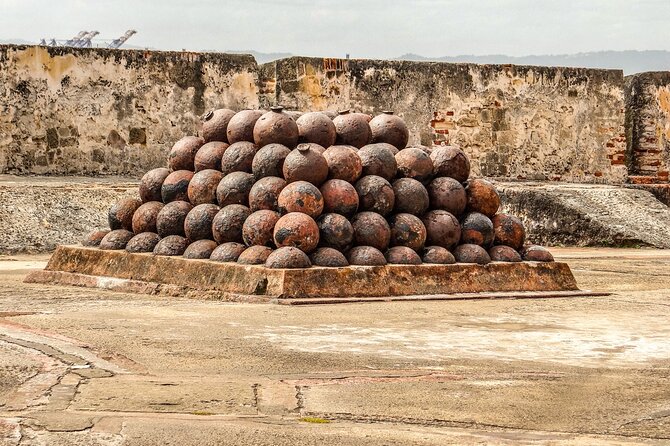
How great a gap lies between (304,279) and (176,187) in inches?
66.9

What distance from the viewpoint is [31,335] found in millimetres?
5566

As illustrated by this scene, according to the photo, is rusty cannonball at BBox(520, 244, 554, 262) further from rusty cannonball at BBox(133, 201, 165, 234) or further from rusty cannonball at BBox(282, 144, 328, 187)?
rusty cannonball at BBox(133, 201, 165, 234)

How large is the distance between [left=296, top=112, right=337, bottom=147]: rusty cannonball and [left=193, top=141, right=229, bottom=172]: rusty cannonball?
58 centimetres

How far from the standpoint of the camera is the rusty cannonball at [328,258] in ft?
24.8

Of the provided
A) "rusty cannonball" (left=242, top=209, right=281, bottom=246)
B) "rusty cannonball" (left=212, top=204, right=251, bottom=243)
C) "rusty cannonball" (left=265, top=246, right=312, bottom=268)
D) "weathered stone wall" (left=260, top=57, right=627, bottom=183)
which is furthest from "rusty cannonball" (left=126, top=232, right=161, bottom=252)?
"weathered stone wall" (left=260, top=57, right=627, bottom=183)

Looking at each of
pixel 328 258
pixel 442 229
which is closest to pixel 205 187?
pixel 328 258

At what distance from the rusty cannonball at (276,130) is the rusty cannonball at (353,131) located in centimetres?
45

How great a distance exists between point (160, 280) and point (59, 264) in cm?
117

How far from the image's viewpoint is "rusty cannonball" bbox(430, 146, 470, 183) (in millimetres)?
8594

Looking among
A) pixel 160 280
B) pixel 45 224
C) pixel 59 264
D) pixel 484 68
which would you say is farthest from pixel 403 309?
pixel 484 68

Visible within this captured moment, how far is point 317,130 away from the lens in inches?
332

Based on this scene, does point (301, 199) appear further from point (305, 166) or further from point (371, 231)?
point (371, 231)

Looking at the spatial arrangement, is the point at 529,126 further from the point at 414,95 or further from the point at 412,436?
the point at 412,436

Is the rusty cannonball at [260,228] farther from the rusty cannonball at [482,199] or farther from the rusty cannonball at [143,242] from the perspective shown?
the rusty cannonball at [482,199]
